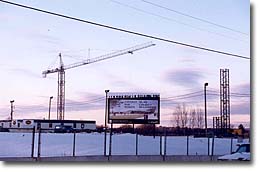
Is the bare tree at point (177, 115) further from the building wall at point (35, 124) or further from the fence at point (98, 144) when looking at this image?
the building wall at point (35, 124)

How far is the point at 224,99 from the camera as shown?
7.28m

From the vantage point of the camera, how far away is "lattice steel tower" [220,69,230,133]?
263 inches

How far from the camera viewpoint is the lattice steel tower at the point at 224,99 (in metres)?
6.69

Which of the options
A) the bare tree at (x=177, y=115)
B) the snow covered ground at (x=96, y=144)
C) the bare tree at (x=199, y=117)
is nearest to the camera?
the bare tree at (x=199, y=117)

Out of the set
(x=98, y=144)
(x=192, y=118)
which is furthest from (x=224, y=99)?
(x=98, y=144)

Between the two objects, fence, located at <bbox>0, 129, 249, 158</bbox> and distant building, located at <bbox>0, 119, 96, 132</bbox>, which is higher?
distant building, located at <bbox>0, 119, 96, 132</bbox>

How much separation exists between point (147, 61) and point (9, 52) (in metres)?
2.54

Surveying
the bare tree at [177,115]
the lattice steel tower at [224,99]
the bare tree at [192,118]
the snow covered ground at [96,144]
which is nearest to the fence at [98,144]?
the snow covered ground at [96,144]

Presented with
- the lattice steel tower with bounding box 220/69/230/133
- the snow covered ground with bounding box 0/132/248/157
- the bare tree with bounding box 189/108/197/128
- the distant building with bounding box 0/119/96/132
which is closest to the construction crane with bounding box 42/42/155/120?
the distant building with bounding box 0/119/96/132

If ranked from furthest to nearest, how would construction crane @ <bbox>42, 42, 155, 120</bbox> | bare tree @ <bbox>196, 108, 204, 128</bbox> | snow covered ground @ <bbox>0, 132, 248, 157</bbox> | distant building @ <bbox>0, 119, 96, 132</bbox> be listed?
snow covered ground @ <bbox>0, 132, 248, 157</bbox>, bare tree @ <bbox>196, 108, 204, 128</bbox>, distant building @ <bbox>0, 119, 96, 132</bbox>, construction crane @ <bbox>42, 42, 155, 120</bbox>

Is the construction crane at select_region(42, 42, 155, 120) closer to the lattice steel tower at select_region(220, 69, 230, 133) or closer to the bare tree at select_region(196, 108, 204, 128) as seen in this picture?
the lattice steel tower at select_region(220, 69, 230, 133)

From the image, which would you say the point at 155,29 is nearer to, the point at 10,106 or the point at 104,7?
the point at 104,7

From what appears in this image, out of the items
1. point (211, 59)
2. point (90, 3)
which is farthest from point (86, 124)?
point (90, 3)

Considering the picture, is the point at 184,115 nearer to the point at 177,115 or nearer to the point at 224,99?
the point at 177,115
